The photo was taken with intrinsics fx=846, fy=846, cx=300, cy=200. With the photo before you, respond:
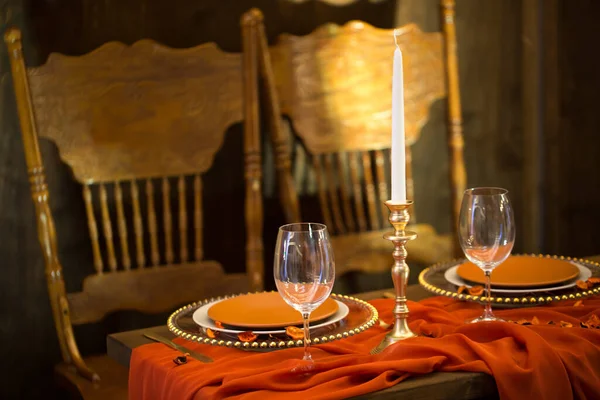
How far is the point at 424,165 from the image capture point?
2334mm

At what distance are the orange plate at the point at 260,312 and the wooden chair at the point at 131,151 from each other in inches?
19.0

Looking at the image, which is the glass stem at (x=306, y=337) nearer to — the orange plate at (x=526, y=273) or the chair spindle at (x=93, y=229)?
the orange plate at (x=526, y=273)

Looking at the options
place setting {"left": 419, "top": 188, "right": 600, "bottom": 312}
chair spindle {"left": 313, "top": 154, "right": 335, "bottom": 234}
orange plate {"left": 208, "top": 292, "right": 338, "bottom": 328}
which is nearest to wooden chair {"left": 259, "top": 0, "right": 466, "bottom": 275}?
chair spindle {"left": 313, "top": 154, "right": 335, "bottom": 234}

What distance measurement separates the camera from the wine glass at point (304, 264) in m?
0.98

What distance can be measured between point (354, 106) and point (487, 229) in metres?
0.89

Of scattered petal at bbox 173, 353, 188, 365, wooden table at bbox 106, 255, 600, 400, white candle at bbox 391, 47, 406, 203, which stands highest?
white candle at bbox 391, 47, 406, 203

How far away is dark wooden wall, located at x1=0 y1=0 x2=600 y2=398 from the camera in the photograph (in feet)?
6.04

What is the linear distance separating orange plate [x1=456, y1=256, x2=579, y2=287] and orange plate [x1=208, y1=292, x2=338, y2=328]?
0.26 meters

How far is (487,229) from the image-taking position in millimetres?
1161

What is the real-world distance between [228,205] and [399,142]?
3.52 ft

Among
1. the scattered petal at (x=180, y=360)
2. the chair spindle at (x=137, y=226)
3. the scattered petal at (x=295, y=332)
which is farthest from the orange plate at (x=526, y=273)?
the chair spindle at (x=137, y=226)

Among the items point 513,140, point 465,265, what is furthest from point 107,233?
point 513,140

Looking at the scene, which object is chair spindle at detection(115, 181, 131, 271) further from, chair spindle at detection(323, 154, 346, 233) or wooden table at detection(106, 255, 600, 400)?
wooden table at detection(106, 255, 600, 400)

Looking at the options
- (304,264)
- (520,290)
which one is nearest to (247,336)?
(304,264)
